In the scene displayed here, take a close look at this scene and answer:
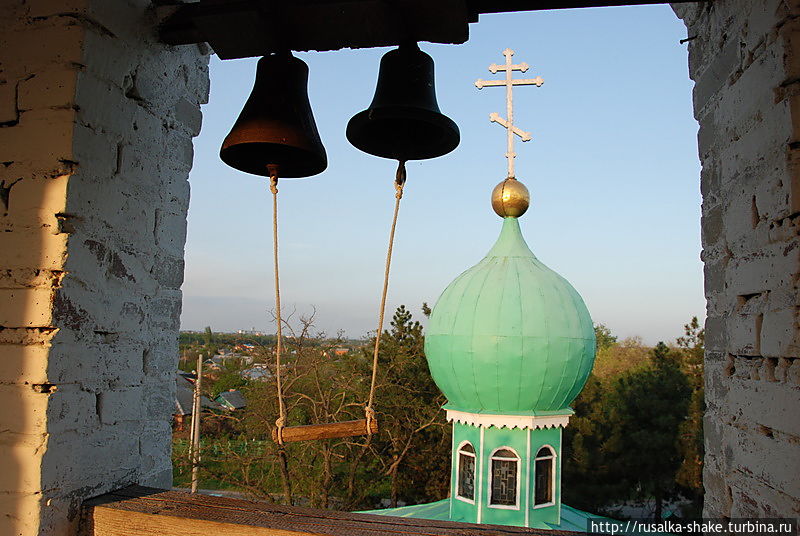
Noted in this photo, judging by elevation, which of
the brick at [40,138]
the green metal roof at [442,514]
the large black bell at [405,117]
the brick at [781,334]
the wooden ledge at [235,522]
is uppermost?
the large black bell at [405,117]

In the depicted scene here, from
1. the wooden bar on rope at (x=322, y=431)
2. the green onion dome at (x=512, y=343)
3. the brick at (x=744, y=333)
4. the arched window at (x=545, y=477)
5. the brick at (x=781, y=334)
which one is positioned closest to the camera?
the brick at (x=781, y=334)

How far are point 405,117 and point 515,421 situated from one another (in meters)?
7.50

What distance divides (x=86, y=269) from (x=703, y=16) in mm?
2243

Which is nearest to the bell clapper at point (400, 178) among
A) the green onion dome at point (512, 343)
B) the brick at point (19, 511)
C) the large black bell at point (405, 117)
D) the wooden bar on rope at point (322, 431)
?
the large black bell at point (405, 117)

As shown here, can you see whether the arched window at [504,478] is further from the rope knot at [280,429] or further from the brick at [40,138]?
the brick at [40,138]

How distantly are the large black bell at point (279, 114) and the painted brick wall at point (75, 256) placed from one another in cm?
35

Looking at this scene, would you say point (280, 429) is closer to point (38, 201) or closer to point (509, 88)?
point (38, 201)

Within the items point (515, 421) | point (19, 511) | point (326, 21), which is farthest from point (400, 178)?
point (515, 421)

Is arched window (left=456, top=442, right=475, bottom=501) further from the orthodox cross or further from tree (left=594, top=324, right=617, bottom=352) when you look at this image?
tree (left=594, top=324, right=617, bottom=352)

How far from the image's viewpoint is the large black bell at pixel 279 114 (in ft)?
7.69

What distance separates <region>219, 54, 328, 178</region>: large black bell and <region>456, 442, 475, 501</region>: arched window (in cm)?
780

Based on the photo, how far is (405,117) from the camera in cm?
231

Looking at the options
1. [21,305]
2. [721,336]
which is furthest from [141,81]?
[721,336]

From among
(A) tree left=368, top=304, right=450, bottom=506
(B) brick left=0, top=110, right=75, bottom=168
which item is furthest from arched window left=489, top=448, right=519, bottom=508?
(B) brick left=0, top=110, right=75, bottom=168
